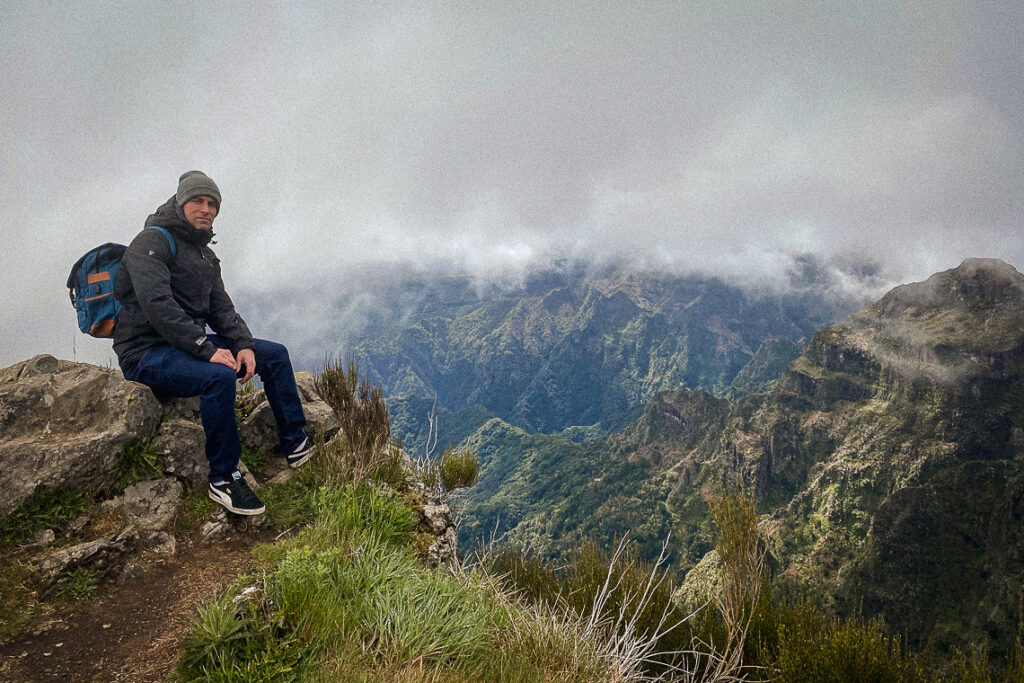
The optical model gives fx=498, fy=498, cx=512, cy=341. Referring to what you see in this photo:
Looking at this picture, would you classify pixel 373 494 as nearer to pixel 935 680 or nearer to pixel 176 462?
pixel 176 462

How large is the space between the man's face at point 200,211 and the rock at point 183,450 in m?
1.97

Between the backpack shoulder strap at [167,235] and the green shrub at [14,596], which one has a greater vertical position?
the backpack shoulder strap at [167,235]

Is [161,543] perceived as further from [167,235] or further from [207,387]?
[167,235]

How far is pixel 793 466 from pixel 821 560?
63.8 meters

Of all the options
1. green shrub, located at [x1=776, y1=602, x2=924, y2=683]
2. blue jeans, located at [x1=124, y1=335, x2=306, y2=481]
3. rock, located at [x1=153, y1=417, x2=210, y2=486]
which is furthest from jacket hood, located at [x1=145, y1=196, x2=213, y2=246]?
green shrub, located at [x1=776, y1=602, x2=924, y2=683]

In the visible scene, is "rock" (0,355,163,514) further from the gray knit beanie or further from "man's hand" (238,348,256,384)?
the gray knit beanie

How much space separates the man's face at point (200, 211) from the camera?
4809 millimetres

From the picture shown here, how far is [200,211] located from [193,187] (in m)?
0.23

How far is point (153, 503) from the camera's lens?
453 centimetres

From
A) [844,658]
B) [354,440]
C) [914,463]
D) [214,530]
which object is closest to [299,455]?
[354,440]

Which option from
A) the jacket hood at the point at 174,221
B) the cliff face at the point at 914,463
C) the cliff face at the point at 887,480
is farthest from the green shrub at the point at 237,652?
the cliff face at the point at 887,480

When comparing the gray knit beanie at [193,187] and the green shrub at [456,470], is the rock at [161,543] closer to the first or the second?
the gray knit beanie at [193,187]

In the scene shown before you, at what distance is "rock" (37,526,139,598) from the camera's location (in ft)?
11.9

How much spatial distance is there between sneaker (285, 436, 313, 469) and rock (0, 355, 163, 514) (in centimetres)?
133
